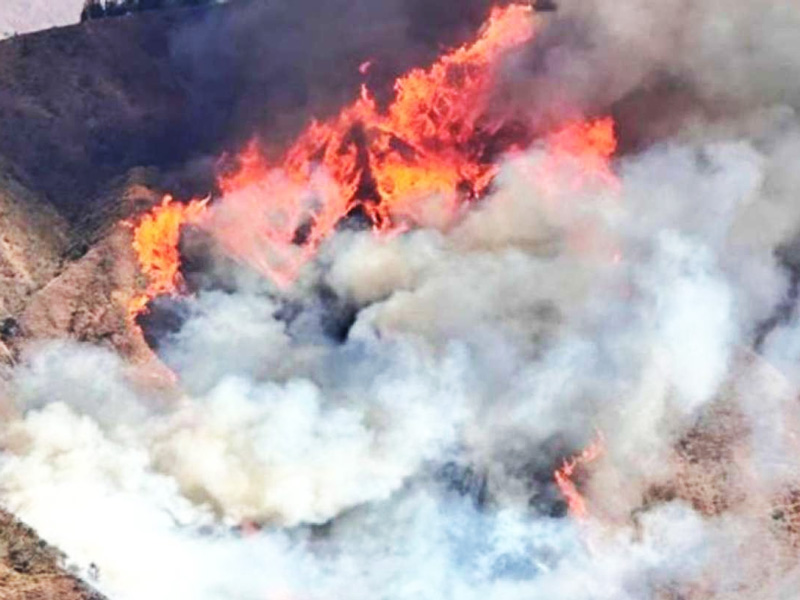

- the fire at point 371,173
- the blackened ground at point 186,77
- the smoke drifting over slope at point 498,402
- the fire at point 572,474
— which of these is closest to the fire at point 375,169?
the fire at point 371,173

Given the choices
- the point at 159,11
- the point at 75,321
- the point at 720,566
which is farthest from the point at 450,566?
the point at 159,11

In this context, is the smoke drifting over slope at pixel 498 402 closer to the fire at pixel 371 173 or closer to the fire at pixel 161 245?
the fire at pixel 371 173

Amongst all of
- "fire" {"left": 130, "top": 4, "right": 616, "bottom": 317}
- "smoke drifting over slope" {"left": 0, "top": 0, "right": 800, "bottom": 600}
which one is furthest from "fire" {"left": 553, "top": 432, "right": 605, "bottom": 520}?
"fire" {"left": 130, "top": 4, "right": 616, "bottom": 317}

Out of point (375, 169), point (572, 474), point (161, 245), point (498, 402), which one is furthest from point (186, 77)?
point (572, 474)

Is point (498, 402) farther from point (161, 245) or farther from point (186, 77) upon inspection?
point (186, 77)

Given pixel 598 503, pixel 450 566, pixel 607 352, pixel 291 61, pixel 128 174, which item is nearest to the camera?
pixel 450 566

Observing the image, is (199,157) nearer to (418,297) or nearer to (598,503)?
(418,297)
